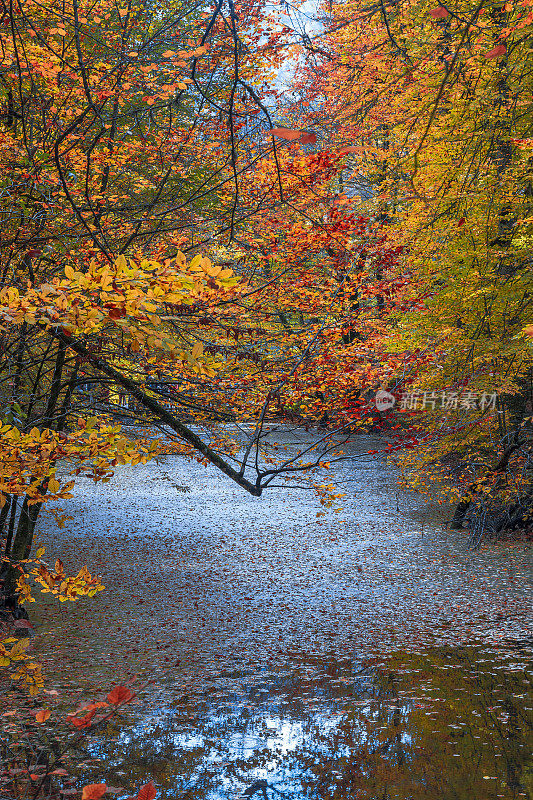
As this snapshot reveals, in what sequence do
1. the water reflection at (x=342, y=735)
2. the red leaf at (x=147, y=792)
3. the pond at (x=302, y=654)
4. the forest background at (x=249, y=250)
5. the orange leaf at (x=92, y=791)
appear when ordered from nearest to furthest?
the red leaf at (x=147, y=792)
the orange leaf at (x=92, y=791)
the forest background at (x=249, y=250)
the water reflection at (x=342, y=735)
the pond at (x=302, y=654)

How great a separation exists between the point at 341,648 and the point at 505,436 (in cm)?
442

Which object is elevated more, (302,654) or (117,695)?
(117,695)

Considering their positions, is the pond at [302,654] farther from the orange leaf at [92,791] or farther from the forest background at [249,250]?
the orange leaf at [92,791]

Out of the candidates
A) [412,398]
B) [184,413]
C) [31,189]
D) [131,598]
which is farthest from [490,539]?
[31,189]

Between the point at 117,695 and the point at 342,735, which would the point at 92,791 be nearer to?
the point at 117,695

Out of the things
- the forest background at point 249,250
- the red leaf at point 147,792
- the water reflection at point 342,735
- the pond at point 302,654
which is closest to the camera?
the red leaf at point 147,792

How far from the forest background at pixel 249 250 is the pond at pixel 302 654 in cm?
133

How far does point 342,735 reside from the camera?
4.43 m

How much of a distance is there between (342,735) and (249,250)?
5645mm

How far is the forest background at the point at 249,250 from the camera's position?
3283 mm

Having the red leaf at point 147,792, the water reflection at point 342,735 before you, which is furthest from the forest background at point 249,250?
the water reflection at point 342,735

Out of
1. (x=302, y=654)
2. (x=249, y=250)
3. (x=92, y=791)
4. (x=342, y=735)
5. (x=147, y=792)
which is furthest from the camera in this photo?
(x=249, y=250)

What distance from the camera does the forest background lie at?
3283 millimetres

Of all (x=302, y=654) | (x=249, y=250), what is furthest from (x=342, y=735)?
(x=249, y=250)
